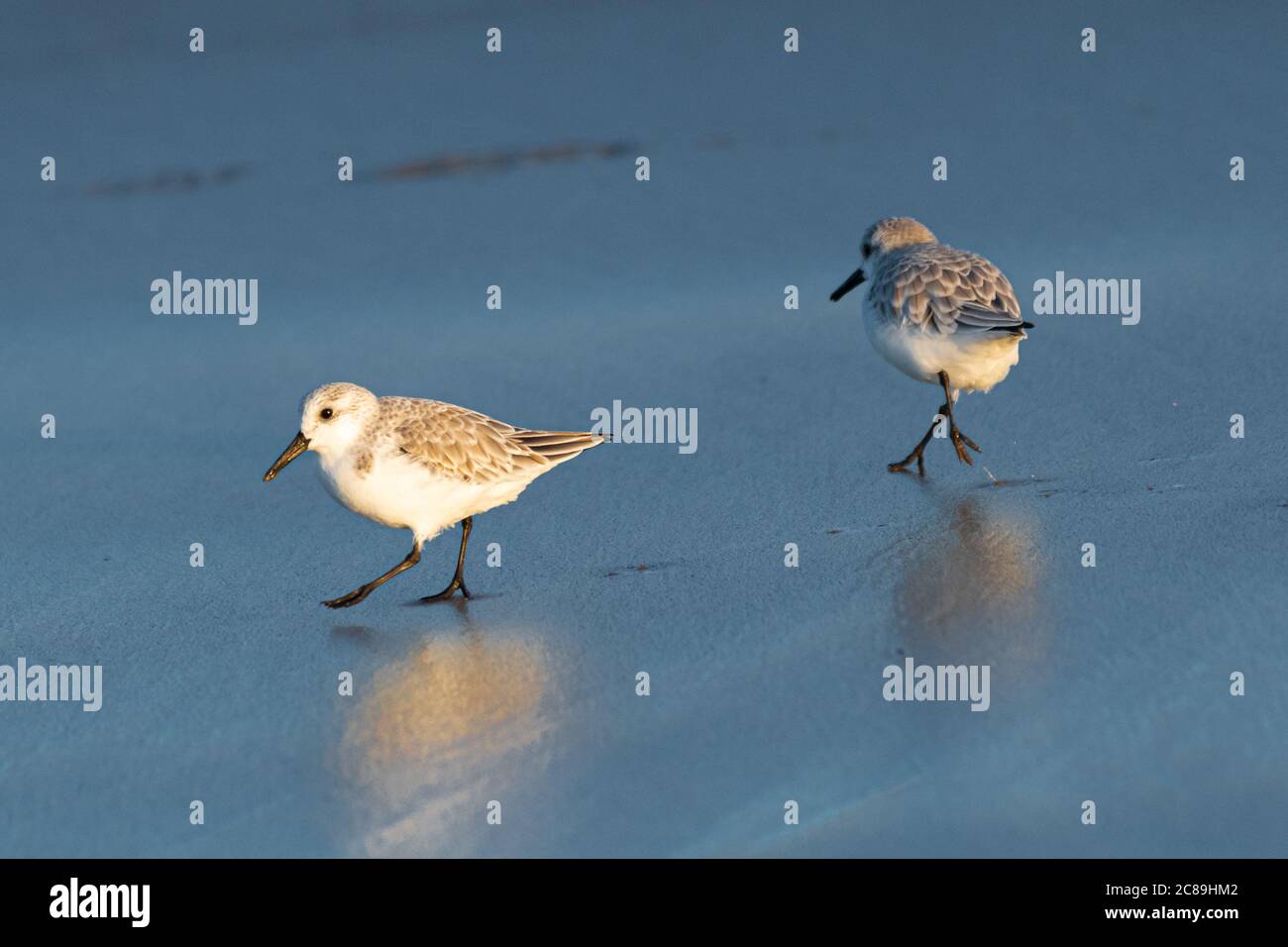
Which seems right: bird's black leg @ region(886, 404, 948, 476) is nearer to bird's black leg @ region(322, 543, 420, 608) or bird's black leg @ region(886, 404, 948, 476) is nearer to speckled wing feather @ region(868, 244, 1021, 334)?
speckled wing feather @ region(868, 244, 1021, 334)

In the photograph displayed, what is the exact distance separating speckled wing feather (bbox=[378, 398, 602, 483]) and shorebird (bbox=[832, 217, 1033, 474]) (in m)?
1.64

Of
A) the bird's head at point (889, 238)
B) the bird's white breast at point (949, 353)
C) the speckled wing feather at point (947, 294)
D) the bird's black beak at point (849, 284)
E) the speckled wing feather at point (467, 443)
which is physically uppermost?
the bird's head at point (889, 238)

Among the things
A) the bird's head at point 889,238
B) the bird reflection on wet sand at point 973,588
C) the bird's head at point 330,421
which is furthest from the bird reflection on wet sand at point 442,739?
the bird's head at point 889,238

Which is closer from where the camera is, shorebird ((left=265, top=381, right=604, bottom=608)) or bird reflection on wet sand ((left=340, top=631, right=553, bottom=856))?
bird reflection on wet sand ((left=340, top=631, right=553, bottom=856))

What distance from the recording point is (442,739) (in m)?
5.00

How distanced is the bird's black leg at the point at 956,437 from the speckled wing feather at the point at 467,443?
166 cm

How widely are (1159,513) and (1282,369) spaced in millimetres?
1942

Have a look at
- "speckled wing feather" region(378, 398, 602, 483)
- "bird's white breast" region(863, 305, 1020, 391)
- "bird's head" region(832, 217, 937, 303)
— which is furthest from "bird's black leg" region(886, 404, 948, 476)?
"speckled wing feather" region(378, 398, 602, 483)

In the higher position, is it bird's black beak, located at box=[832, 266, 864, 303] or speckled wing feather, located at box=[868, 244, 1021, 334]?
bird's black beak, located at box=[832, 266, 864, 303]

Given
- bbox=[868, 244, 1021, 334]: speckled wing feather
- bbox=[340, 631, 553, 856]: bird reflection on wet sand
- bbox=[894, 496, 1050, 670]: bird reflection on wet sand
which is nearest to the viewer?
bbox=[340, 631, 553, 856]: bird reflection on wet sand

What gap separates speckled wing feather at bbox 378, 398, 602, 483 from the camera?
20.8ft

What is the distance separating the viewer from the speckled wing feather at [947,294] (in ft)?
23.8

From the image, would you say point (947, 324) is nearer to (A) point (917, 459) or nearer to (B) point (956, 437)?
(B) point (956, 437)

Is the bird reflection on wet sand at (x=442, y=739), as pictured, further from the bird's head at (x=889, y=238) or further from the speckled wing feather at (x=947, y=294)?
the bird's head at (x=889, y=238)
